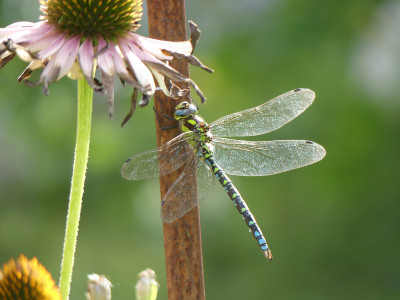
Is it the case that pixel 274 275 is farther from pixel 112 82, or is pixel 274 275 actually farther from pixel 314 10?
pixel 112 82

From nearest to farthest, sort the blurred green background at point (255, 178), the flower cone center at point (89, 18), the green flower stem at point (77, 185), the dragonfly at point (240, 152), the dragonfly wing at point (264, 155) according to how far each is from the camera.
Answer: the green flower stem at point (77, 185)
the flower cone center at point (89, 18)
the dragonfly at point (240, 152)
the dragonfly wing at point (264, 155)
the blurred green background at point (255, 178)

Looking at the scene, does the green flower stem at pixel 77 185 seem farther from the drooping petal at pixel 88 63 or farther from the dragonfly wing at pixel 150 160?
the dragonfly wing at pixel 150 160

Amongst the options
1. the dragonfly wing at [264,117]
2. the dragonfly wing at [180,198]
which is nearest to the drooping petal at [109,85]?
the dragonfly wing at [180,198]

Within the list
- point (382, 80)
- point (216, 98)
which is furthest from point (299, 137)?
point (382, 80)

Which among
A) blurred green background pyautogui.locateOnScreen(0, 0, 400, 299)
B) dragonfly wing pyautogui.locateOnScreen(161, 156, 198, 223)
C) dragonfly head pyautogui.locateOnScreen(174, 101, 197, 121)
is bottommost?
dragonfly wing pyautogui.locateOnScreen(161, 156, 198, 223)

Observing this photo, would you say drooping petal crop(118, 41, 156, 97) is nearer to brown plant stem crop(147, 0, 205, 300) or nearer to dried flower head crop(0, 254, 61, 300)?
brown plant stem crop(147, 0, 205, 300)

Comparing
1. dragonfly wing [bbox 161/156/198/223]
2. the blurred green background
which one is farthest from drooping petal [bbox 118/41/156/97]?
the blurred green background

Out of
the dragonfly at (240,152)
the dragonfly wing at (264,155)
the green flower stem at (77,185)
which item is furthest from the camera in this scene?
the dragonfly wing at (264,155)
